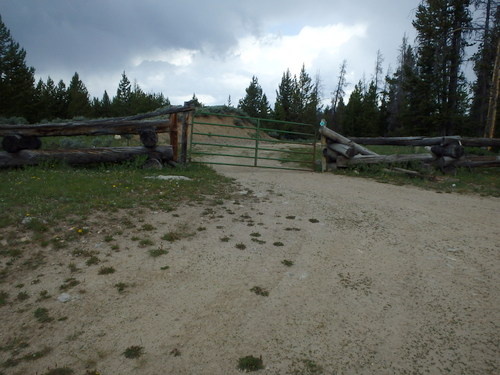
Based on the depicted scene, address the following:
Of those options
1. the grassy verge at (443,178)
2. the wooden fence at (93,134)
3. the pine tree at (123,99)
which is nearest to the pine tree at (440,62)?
the grassy verge at (443,178)

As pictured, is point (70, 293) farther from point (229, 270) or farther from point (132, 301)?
point (229, 270)

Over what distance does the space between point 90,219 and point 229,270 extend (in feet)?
8.49

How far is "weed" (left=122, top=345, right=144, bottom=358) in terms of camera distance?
2785 millimetres

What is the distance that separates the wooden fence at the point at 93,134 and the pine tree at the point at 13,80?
138 feet

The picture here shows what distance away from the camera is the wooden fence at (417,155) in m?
11.2

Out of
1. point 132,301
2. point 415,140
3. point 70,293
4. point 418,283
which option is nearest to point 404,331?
point 418,283

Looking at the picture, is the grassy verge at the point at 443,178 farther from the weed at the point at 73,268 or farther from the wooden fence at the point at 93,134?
the weed at the point at 73,268

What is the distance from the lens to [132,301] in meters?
3.49

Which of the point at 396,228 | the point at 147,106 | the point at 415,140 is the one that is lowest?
the point at 396,228

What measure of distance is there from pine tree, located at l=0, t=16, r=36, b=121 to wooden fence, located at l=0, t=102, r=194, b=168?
42105 millimetres

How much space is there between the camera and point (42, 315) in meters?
3.27

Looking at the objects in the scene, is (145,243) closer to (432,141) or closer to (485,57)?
(432,141)

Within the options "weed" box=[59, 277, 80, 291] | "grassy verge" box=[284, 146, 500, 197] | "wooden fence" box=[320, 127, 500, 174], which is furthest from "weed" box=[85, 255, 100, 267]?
"wooden fence" box=[320, 127, 500, 174]

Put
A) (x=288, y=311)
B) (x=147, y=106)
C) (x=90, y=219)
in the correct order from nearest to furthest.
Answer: (x=288, y=311) → (x=90, y=219) → (x=147, y=106)
